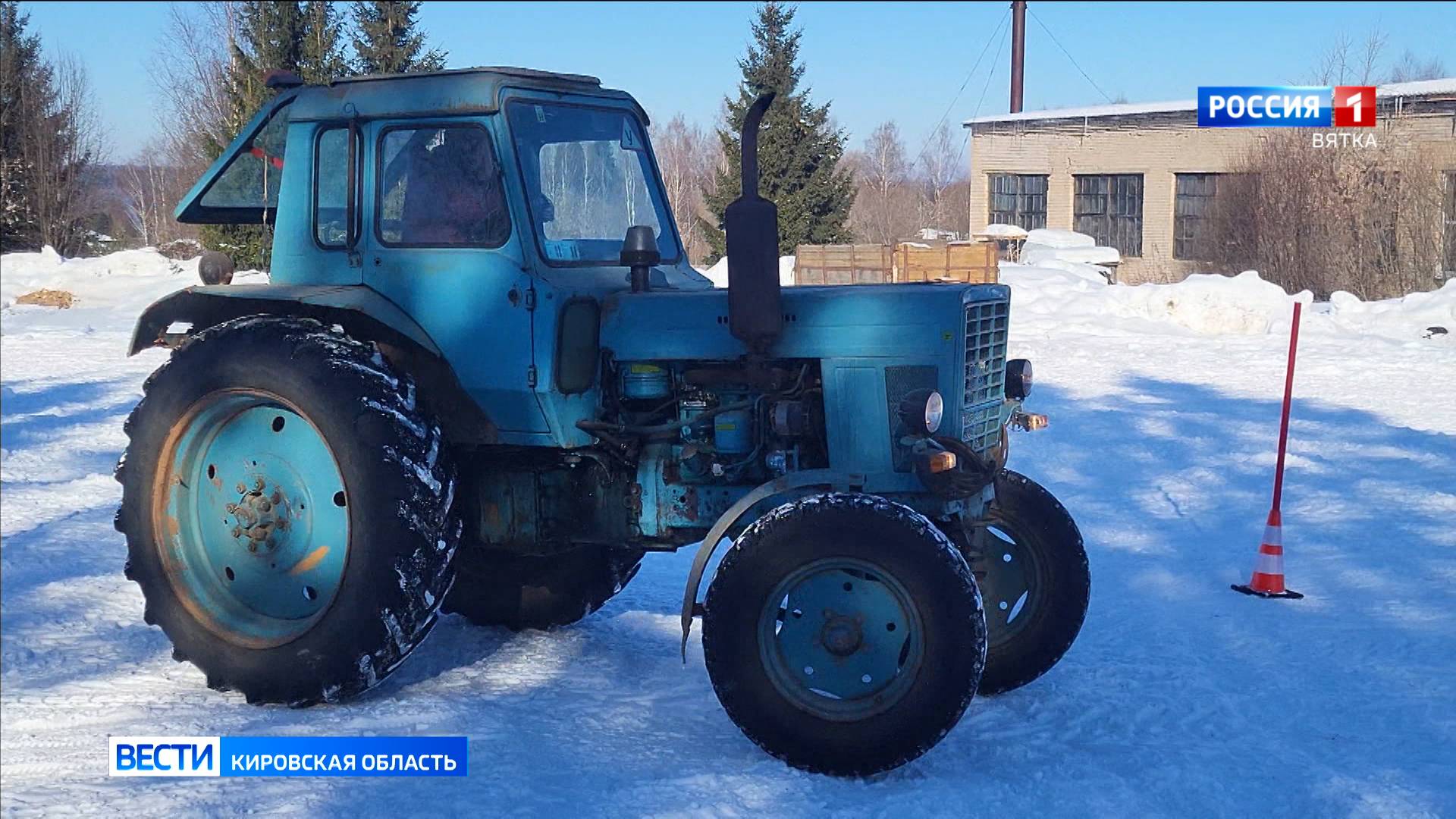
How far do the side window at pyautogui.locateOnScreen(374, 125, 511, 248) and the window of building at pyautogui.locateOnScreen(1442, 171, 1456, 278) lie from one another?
27413 mm

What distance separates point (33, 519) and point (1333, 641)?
23.7ft

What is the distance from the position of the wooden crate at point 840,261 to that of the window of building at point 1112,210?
1710 centimetres

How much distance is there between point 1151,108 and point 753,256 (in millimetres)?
35881

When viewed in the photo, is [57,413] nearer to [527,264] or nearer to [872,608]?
[527,264]

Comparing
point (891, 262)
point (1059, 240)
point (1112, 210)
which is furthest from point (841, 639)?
point (1112, 210)

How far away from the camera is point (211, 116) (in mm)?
33281

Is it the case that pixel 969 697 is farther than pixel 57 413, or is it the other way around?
pixel 57 413

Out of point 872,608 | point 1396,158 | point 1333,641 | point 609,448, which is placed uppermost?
point 1396,158

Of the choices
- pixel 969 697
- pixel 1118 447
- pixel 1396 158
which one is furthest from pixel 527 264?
pixel 1396 158

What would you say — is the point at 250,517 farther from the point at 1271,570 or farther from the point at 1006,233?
the point at 1006,233

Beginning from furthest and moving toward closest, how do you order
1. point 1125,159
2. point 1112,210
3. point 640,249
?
point 1112,210
point 1125,159
point 640,249

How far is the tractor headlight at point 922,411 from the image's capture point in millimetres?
5078

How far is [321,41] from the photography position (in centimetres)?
2614

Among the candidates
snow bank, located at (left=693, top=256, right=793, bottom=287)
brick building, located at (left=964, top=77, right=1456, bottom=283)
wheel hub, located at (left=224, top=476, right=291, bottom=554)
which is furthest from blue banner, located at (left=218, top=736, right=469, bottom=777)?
brick building, located at (left=964, top=77, right=1456, bottom=283)
